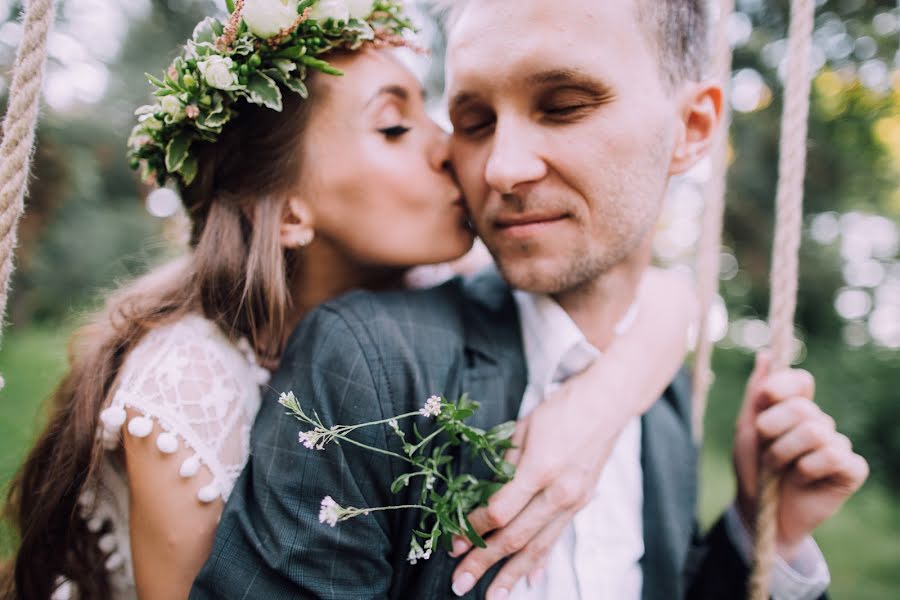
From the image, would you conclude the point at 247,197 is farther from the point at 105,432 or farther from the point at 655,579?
the point at 655,579

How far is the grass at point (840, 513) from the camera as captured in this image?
11.8ft

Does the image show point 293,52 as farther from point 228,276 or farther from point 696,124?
point 696,124

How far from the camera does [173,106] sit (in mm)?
1309

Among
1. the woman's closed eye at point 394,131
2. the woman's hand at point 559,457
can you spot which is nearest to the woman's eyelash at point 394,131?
the woman's closed eye at point 394,131

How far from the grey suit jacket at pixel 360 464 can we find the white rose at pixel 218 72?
522mm

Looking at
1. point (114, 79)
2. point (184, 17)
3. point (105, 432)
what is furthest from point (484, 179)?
point (114, 79)

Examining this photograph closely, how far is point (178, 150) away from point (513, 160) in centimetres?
77

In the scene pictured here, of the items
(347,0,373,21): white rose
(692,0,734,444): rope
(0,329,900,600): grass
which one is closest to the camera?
(347,0,373,21): white rose

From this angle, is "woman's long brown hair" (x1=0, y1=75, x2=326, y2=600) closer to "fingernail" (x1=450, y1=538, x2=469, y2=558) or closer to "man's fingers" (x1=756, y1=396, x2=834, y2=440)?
"fingernail" (x1=450, y1=538, x2=469, y2=558)

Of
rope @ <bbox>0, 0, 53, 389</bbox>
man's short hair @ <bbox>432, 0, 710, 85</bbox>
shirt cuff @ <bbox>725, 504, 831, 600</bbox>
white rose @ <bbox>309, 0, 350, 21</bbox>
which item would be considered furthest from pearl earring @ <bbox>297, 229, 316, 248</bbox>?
shirt cuff @ <bbox>725, 504, 831, 600</bbox>

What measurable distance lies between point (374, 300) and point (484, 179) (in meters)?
0.39

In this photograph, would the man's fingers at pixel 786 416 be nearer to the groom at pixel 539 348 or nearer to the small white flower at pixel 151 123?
the groom at pixel 539 348

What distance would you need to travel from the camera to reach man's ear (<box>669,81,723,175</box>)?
1.56 metres

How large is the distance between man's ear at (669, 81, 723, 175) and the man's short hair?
0.04 metres
